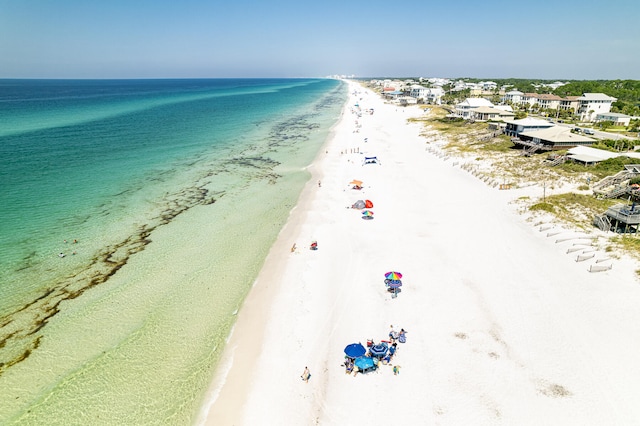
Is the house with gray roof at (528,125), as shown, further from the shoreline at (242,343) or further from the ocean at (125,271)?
the shoreline at (242,343)

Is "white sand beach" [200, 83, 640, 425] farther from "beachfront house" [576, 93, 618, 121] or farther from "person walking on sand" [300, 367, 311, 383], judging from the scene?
"beachfront house" [576, 93, 618, 121]

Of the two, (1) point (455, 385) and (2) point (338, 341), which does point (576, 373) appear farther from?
(2) point (338, 341)

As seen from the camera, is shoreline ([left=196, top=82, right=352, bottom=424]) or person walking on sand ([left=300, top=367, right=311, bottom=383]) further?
person walking on sand ([left=300, top=367, right=311, bottom=383])

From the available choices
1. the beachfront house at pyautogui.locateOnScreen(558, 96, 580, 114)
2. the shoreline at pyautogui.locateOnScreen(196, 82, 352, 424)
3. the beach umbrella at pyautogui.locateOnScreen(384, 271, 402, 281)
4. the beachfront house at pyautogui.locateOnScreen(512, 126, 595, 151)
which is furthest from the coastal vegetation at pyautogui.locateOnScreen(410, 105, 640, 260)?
the beachfront house at pyautogui.locateOnScreen(558, 96, 580, 114)

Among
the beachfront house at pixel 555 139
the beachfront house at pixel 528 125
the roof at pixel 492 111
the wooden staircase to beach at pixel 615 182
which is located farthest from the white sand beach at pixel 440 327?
the roof at pixel 492 111

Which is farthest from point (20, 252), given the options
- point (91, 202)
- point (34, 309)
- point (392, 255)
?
point (392, 255)

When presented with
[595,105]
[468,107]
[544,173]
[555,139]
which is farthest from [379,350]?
[595,105]
